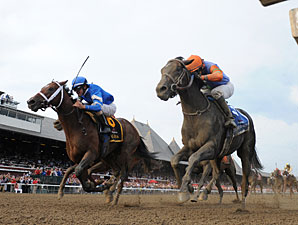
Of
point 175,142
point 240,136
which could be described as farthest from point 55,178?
point 175,142

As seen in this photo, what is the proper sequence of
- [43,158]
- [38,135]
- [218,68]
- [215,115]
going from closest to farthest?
[215,115], [218,68], [38,135], [43,158]

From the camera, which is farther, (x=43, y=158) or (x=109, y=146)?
(x=43, y=158)

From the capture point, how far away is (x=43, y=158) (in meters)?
28.0

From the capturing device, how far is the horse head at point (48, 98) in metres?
5.73

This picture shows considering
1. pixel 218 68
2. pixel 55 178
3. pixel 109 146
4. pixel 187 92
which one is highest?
pixel 218 68

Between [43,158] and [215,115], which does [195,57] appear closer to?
[215,115]

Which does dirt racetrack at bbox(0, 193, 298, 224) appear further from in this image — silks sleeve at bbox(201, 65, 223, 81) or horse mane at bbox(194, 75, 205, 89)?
silks sleeve at bbox(201, 65, 223, 81)

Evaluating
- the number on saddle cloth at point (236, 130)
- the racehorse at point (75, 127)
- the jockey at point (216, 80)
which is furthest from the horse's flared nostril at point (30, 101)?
the number on saddle cloth at point (236, 130)

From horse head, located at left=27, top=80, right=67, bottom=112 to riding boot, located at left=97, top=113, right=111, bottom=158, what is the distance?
94cm

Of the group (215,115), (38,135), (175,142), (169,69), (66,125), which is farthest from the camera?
(175,142)

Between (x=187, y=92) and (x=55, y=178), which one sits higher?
(x=187, y=92)

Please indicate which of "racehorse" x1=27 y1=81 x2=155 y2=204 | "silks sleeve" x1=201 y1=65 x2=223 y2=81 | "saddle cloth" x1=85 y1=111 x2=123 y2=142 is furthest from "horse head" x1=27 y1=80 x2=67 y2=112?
"silks sleeve" x1=201 y1=65 x2=223 y2=81

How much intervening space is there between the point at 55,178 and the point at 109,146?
9380 mm

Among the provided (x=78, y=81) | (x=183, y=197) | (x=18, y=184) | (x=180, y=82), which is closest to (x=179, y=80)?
(x=180, y=82)
